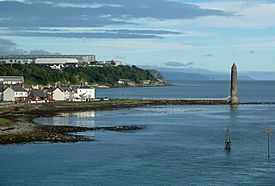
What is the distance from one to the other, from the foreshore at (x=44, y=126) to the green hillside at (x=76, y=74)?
39.6 metres

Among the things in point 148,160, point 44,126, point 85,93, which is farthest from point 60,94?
point 148,160

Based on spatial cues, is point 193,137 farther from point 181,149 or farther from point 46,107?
point 46,107

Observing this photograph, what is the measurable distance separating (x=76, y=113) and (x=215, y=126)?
1870cm

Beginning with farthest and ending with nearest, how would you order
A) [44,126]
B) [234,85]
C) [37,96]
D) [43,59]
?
1. [43,59]
2. [234,85]
3. [37,96]
4. [44,126]

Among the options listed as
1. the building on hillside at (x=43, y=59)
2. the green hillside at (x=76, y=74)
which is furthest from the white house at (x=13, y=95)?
the building on hillside at (x=43, y=59)

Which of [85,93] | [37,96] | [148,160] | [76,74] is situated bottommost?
[148,160]

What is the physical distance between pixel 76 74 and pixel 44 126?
322ft

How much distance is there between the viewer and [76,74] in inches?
5635

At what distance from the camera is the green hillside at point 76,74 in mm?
116000

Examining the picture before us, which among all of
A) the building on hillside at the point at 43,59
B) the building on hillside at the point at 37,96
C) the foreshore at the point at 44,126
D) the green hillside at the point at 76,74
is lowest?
the foreshore at the point at 44,126

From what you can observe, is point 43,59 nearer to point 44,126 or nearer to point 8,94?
point 8,94

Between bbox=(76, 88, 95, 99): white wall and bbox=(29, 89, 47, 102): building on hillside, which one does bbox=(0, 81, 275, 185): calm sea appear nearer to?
bbox=(29, 89, 47, 102): building on hillside

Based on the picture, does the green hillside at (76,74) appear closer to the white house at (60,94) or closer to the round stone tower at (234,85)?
the white house at (60,94)

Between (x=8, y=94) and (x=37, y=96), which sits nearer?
(x=8, y=94)
